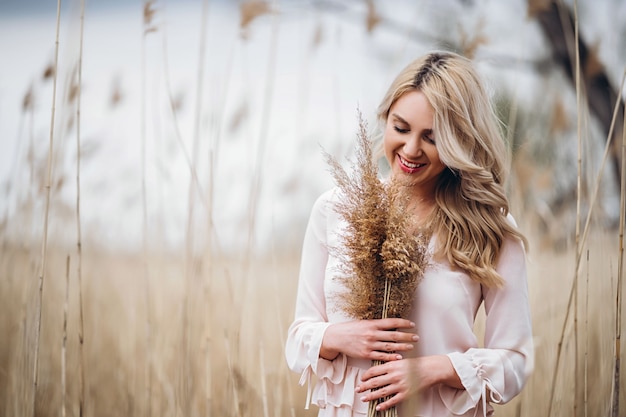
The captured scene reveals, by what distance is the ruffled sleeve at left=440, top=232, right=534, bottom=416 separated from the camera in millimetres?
1212

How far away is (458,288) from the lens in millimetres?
1292

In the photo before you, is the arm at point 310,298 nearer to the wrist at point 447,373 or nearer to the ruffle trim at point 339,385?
the ruffle trim at point 339,385

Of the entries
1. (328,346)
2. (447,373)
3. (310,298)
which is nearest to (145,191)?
(310,298)

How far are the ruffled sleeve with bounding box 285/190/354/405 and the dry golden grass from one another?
209 millimetres

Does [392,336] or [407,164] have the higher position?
[407,164]

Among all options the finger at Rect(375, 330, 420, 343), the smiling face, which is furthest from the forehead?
the finger at Rect(375, 330, 420, 343)

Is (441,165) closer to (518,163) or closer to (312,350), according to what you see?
(312,350)

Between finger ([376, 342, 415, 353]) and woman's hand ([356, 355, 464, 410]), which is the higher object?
finger ([376, 342, 415, 353])

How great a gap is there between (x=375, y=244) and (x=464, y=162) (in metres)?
0.33

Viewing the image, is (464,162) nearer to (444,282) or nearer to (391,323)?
(444,282)

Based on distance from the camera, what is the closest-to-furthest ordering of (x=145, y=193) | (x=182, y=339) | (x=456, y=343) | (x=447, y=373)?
(x=447, y=373), (x=456, y=343), (x=182, y=339), (x=145, y=193)

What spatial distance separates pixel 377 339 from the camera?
1.15m

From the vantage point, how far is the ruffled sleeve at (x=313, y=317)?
131 cm

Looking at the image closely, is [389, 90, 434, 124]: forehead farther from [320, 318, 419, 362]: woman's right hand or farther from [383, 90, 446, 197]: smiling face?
[320, 318, 419, 362]: woman's right hand
